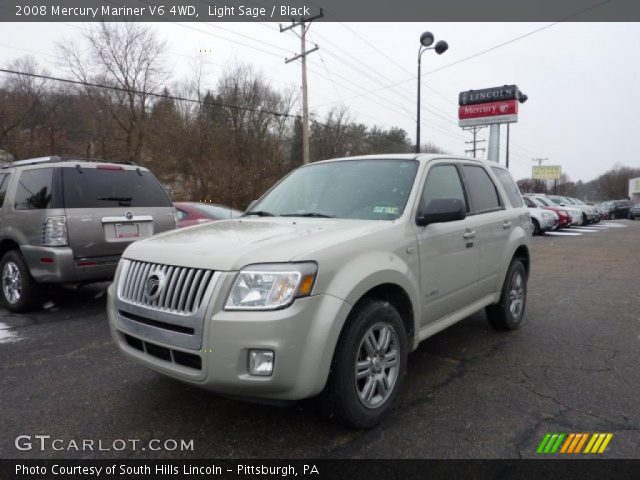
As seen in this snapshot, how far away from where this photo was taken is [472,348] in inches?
172

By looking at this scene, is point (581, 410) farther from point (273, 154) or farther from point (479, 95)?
point (273, 154)

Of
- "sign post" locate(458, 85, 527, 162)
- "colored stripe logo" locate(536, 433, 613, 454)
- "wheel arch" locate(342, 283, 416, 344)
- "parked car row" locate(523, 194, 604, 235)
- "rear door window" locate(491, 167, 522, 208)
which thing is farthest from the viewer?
"sign post" locate(458, 85, 527, 162)

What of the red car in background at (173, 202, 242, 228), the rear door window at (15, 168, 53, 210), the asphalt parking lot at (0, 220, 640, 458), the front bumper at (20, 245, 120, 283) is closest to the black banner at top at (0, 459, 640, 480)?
the asphalt parking lot at (0, 220, 640, 458)

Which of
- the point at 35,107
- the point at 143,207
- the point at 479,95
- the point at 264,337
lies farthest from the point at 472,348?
the point at 35,107

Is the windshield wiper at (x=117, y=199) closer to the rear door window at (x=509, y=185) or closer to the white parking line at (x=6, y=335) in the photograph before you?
the white parking line at (x=6, y=335)

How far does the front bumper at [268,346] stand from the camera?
2.34m

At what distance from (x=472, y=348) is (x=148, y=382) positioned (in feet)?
9.70

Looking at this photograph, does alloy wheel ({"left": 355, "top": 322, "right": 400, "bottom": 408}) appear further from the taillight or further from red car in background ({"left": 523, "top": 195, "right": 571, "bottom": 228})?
red car in background ({"left": 523, "top": 195, "right": 571, "bottom": 228})

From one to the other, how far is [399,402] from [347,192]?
5.39 feet

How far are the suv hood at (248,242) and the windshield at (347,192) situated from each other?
0.69 ft

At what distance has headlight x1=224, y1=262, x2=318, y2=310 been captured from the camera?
2.40m

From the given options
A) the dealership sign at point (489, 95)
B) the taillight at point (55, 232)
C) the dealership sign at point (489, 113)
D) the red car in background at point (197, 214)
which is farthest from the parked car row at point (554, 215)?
the taillight at point (55, 232)

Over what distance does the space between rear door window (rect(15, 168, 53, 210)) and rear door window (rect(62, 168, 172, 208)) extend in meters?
0.21

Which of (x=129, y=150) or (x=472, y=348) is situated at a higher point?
(x=129, y=150)
